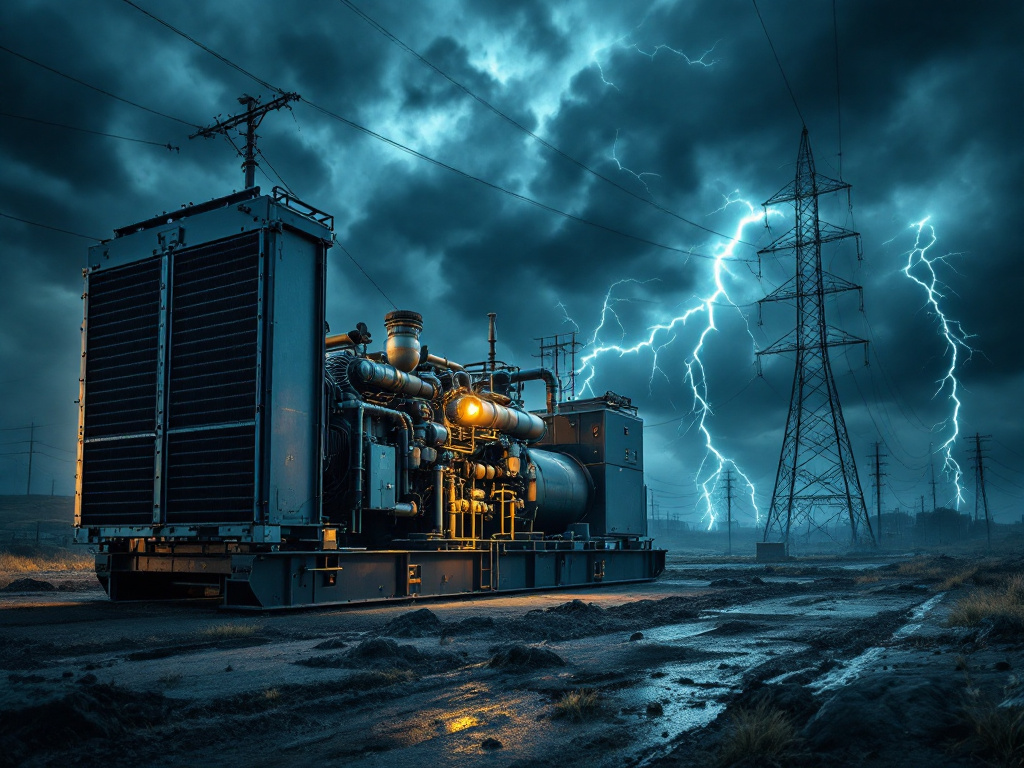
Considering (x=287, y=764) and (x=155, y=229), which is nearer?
(x=287, y=764)

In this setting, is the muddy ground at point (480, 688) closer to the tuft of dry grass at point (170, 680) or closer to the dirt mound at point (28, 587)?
the tuft of dry grass at point (170, 680)

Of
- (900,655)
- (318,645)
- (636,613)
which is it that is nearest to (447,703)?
(318,645)

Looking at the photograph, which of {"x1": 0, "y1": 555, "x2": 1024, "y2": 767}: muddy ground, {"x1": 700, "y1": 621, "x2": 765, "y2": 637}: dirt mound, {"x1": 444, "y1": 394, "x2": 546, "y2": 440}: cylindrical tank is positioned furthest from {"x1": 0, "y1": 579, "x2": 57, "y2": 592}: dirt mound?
{"x1": 700, "y1": 621, "x2": 765, "y2": 637}: dirt mound

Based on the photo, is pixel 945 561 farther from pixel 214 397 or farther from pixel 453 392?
pixel 214 397

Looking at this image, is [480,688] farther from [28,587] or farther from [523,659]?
[28,587]

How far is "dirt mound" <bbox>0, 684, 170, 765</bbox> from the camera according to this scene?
4.30m

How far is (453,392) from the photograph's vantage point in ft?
57.2

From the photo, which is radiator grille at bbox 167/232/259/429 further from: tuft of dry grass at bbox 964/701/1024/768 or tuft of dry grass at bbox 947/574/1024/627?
tuft of dry grass at bbox 964/701/1024/768

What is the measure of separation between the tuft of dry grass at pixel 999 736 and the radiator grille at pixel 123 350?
11723 millimetres

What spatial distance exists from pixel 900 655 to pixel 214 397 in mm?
9508

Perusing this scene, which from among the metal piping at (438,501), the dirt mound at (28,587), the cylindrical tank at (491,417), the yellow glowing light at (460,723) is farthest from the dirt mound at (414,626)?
the dirt mound at (28,587)

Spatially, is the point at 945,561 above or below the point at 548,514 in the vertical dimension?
below

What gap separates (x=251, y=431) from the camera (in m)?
11.8

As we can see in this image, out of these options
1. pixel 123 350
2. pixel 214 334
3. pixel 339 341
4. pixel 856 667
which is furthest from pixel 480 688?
pixel 339 341
